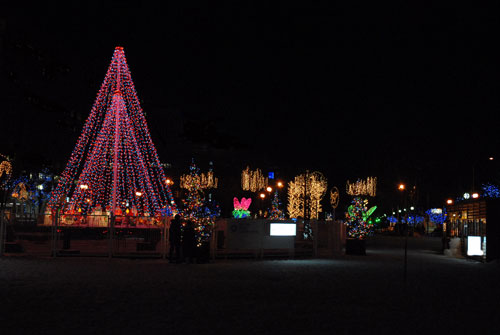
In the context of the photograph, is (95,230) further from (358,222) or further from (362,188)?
(362,188)

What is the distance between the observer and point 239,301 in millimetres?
11477

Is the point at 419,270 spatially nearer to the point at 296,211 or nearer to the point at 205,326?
the point at 205,326

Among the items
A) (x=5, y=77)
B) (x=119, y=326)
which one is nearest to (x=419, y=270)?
(x=119, y=326)

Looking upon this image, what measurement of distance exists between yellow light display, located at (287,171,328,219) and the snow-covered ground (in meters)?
24.6

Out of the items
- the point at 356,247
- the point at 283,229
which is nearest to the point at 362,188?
the point at 356,247

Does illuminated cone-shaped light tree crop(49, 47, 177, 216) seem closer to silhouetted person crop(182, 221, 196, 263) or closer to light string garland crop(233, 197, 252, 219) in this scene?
silhouetted person crop(182, 221, 196, 263)

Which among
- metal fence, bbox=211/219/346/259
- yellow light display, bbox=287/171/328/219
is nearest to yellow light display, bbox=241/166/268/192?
yellow light display, bbox=287/171/328/219

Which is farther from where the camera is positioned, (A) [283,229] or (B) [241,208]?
(B) [241,208]

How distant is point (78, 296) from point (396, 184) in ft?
186

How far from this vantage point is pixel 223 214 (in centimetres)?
7494

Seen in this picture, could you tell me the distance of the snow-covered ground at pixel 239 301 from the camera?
866 cm

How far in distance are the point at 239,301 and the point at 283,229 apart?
14.7 m

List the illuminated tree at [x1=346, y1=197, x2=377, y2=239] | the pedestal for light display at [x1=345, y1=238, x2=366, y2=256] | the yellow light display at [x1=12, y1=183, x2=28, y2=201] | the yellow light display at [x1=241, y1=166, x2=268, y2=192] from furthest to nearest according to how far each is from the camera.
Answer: the yellow light display at [x1=241, y1=166, x2=268, y2=192] → the yellow light display at [x1=12, y1=183, x2=28, y2=201] → the illuminated tree at [x1=346, y1=197, x2=377, y2=239] → the pedestal for light display at [x1=345, y1=238, x2=366, y2=256]

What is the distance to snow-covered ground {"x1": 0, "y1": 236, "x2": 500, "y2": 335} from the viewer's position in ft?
28.4
